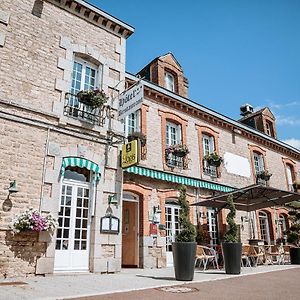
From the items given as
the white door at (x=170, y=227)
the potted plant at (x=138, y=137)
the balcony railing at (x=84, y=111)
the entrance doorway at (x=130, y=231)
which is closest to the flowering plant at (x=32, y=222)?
the balcony railing at (x=84, y=111)

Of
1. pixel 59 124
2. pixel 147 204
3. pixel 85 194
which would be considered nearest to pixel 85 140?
pixel 59 124

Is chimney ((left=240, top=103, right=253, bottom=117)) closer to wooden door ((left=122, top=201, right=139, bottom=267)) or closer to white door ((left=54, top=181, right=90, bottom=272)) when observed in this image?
wooden door ((left=122, top=201, right=139, bottom=267))

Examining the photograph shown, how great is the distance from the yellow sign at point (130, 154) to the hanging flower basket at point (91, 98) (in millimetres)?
1394

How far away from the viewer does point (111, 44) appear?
33.0 feet

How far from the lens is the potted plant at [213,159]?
13.0m

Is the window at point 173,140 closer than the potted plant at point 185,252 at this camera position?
No

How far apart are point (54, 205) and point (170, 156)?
531cm

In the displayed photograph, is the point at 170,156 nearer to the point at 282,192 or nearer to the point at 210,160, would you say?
the point at 210,160

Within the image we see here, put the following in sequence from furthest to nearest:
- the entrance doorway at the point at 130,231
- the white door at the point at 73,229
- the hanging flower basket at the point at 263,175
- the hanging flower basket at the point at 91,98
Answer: the hanging flower basket at the point at 263,175
the entrance doorway at the point at 130,231
the hanging flower basket at the point at 91,98
the white door at the point at 73,229

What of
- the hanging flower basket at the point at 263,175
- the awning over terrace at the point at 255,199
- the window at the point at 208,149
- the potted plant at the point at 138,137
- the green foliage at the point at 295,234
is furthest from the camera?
the hanging flower basket at the point at 263,175

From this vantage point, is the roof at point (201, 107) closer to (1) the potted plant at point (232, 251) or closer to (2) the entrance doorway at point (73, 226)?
(2) the entrance doorway at point (73, 226)

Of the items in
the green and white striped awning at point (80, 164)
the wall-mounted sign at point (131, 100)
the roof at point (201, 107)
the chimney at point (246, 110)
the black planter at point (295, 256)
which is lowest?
the black planter at point (295, 256)

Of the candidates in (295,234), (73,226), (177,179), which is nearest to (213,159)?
(177,179)

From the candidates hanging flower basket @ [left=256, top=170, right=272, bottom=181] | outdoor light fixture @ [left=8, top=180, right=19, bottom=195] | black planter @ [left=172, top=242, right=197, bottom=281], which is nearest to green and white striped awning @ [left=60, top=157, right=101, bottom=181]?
outdoor light fixture @ [left=8, top=180, right=19, bottom=195]
